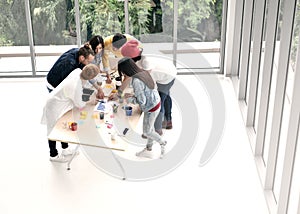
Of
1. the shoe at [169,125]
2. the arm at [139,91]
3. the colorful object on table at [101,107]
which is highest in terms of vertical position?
the arm at [139,91]

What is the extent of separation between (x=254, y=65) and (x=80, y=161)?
2.98 meters

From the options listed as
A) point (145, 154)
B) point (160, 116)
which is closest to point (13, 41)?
point (160, 116)

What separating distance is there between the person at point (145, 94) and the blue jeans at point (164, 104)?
49cm

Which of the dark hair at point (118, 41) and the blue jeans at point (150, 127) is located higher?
the dark hair at point (118, 41)

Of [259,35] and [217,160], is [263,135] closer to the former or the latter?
[217,160]

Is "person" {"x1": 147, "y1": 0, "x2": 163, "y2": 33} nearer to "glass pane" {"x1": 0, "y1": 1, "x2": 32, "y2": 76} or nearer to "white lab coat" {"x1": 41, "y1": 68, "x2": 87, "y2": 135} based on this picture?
"glass pane" {"x1": 0, "y1": 1, "x2": 32, "y2": 76}

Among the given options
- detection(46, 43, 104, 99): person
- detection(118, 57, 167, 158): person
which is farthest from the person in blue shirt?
detection(118, 57, 167, 158): person

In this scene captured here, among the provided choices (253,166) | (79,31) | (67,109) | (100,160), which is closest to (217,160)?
(253,166)

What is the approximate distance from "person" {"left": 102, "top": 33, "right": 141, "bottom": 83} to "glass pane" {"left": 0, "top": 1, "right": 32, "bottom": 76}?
2541 millimetres

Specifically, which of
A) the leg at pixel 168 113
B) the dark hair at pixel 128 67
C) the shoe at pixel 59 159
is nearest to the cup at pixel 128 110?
the dark hair at pixel 128 67

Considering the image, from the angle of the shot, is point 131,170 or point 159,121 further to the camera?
point 159,121

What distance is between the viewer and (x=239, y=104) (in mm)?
9531

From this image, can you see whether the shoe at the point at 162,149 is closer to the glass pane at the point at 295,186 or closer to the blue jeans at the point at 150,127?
the blue jeans at the point at 150,127

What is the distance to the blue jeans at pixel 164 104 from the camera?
8.32m
